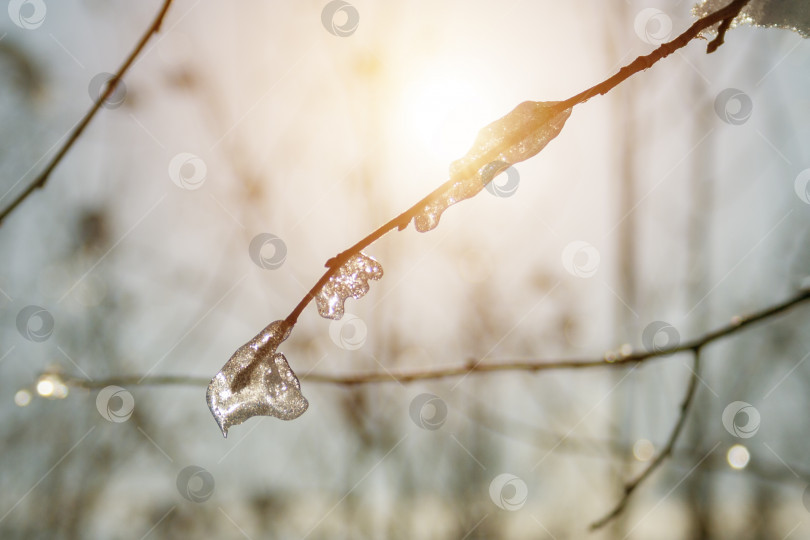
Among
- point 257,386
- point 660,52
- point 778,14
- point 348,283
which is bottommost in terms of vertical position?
point 257,386

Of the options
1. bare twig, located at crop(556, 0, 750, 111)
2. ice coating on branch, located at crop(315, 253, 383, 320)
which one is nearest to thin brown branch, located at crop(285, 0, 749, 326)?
bare twig, located at crop(556, 0, 750, 111)

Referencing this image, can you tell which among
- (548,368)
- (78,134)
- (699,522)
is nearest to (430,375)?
Answer: (548,368)

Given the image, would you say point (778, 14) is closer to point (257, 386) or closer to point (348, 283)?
point (348, 283)

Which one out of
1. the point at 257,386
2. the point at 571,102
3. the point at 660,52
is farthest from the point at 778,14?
the point at 257,386

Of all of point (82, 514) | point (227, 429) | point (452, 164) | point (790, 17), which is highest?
point (790, 17)

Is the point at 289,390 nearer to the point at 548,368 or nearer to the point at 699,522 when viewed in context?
the point at 548,368

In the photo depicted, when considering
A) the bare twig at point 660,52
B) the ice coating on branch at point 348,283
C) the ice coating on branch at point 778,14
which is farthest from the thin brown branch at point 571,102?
the ice coating on branch at point 778,14

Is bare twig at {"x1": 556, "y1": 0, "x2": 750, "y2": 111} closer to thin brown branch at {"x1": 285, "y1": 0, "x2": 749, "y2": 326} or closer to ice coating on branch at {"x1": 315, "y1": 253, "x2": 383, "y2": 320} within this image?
thin brown branch at {"x1": 285, "y1": 0, "x2": 749, "y2": 326}
